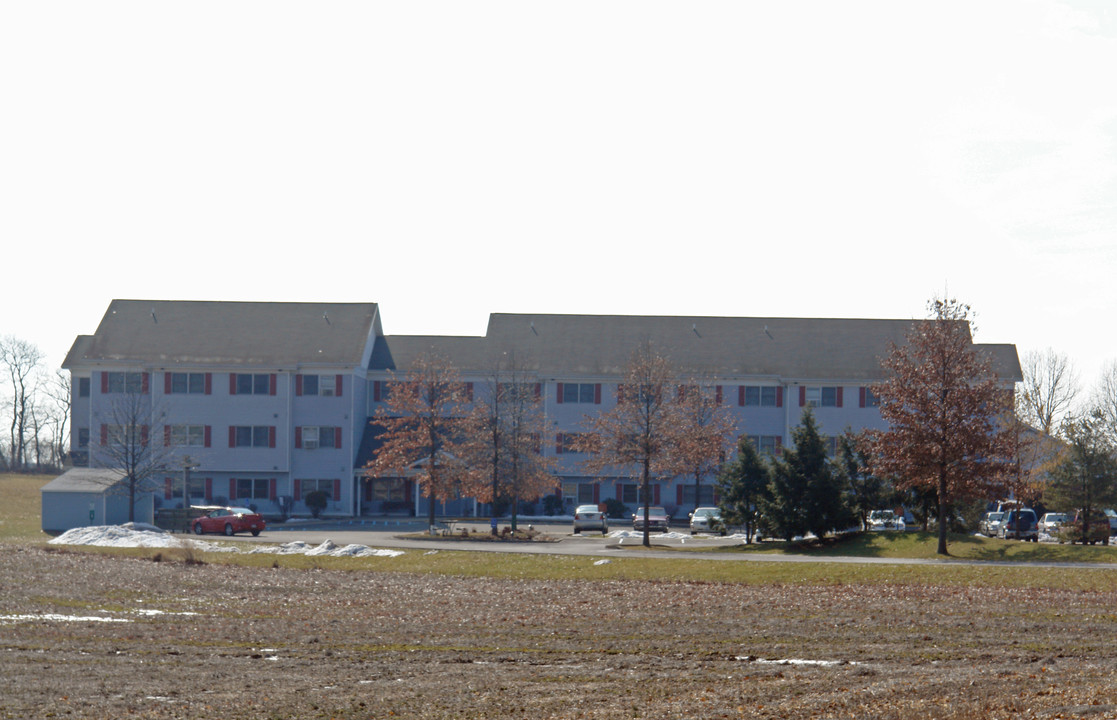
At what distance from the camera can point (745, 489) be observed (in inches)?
1630

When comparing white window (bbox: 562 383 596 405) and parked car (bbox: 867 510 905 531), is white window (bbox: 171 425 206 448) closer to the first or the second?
white window (bbox: 562 383 596 405)

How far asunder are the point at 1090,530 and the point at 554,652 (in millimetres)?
30029

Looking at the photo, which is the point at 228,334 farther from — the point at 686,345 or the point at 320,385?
the point at 686,345

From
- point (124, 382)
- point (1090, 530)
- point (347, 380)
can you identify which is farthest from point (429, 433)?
point (1090, 530)

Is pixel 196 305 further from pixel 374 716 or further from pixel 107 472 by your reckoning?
pixel 374 716

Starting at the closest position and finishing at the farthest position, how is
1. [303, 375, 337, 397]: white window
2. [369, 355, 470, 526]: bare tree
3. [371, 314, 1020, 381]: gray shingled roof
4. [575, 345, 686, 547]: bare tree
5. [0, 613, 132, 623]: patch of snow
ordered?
1. [0, 613, 132, 623]: patch of snow
2. [575, 345, 686, 547]: bare tree
3. [369, 355, 470, 526]: bare tree
4. [303, 375, 337, 397]: white window
5. [371, 314, 1020, 381]: gray shingled roof

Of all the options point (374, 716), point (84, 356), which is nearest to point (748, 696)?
point (374, 716)

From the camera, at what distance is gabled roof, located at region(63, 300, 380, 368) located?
204ft

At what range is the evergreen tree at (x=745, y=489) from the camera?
1624 inches

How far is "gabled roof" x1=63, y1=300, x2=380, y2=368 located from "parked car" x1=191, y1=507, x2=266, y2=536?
Answer: 14.8 metres

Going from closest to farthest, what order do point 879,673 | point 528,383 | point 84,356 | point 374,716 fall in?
point 374,716
point 879,673
point 528,383
point 84,356

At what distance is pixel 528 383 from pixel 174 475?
2097cm

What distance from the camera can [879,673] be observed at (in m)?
13.6

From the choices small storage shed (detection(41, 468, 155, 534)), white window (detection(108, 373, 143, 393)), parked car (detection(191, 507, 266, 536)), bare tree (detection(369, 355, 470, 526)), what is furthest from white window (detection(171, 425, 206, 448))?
parked car (detection(191, 507, 266, 536))
